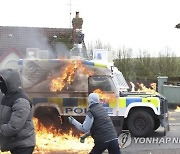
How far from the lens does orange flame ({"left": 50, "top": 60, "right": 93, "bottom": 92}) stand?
1080 centimetres

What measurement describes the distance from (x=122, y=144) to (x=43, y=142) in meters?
2.05

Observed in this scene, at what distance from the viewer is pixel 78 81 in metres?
10.9

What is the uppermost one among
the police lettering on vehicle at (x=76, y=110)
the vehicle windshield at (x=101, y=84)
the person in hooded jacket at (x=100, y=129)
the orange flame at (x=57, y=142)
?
the vehicle windshield at (x=101, y=84)

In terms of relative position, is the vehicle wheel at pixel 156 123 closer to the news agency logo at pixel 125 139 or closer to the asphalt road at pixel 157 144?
the asphalt road at pixel 157 144

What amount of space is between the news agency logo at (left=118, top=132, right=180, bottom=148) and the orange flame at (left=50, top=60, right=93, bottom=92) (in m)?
2.02

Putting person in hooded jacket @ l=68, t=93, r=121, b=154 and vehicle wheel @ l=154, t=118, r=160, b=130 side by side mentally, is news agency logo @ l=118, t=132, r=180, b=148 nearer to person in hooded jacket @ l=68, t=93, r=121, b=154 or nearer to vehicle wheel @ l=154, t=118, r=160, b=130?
vehicle wheel @ l=154, t=118, r=160, b=130

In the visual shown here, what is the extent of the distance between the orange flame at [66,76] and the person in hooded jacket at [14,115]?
6.17 meters

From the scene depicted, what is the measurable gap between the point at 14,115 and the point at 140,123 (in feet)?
24.4

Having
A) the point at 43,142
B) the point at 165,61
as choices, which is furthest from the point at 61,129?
the point at 165,61

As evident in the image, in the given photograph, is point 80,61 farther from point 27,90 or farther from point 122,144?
point 122,144

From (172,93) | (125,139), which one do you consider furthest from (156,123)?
(172,93)

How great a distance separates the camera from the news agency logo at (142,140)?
35.5 ft

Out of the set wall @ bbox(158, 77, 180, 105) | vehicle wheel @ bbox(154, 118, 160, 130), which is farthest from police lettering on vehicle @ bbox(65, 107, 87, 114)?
wall @ bbox(158, 77, 180, 105)

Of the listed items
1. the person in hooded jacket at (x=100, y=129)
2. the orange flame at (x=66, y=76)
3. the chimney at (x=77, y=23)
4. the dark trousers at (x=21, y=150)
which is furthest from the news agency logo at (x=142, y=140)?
the chimney at (x=77, y=23)
